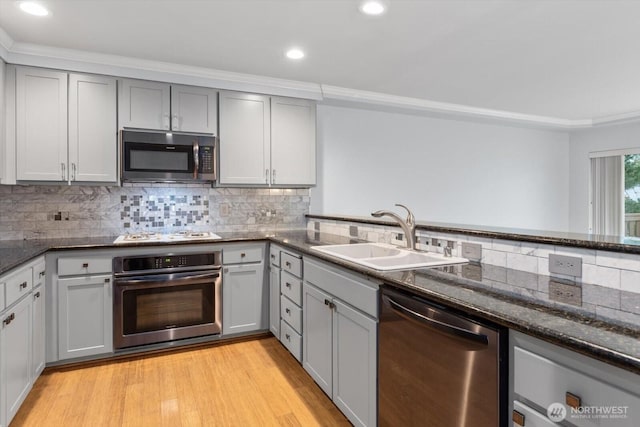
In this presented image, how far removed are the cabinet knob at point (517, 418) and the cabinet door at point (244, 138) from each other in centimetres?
282

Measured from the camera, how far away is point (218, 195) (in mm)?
3645

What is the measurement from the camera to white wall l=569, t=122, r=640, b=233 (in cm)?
534

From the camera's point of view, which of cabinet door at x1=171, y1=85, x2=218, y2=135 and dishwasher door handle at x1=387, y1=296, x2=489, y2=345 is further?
cabinet door at x1=171, y1=85, x2=218, y2=135

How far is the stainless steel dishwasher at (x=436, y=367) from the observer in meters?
1.11

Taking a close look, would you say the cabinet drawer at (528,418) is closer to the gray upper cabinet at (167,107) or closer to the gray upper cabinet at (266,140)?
the gray upper cabinet at (266,140)

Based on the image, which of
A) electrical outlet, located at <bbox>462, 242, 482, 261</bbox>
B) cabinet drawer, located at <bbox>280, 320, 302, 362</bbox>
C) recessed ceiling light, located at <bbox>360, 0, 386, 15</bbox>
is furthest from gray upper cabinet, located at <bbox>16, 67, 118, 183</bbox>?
electrical outlet, located at <bbox>462, 242, 482, 261</bbox>

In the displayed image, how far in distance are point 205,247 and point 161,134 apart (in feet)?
3.31

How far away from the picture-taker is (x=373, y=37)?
8.63 feet

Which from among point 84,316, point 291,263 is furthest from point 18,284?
point 291,263

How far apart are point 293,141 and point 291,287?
1.54 m

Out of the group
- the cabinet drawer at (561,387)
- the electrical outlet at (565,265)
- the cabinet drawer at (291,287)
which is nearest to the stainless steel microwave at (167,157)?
the cabinet drawer at (291,287)

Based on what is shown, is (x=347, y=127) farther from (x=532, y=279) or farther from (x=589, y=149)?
(x=589, y=149)

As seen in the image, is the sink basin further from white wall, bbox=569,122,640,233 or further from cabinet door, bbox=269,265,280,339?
white wall, bbox=569,122,640,233

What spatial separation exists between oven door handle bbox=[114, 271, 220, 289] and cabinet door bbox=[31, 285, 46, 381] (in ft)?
1.49
